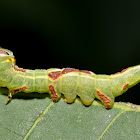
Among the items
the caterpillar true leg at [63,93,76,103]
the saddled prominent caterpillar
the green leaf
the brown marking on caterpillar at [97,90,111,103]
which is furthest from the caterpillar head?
the brown marking on caterpillar at [97,90,111,103]

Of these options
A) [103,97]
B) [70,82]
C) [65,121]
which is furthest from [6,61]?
[103,97]

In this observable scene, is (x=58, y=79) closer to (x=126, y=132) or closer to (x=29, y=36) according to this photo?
(x=126, y=132)

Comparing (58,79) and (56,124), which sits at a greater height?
(58,79)

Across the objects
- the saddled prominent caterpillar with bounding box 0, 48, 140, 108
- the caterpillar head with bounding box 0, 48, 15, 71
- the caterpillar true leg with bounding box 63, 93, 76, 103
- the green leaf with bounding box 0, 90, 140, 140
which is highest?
the caterpillar head with bounding box 0, 48, 15, 71

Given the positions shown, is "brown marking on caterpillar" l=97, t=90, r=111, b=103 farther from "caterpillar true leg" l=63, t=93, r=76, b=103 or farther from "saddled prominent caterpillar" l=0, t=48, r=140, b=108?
"caterpillar true leg" l=63, t=93, r=76, b=103

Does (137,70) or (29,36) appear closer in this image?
(137,70)

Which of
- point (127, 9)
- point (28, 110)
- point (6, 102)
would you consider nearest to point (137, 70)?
point (28, 110)
